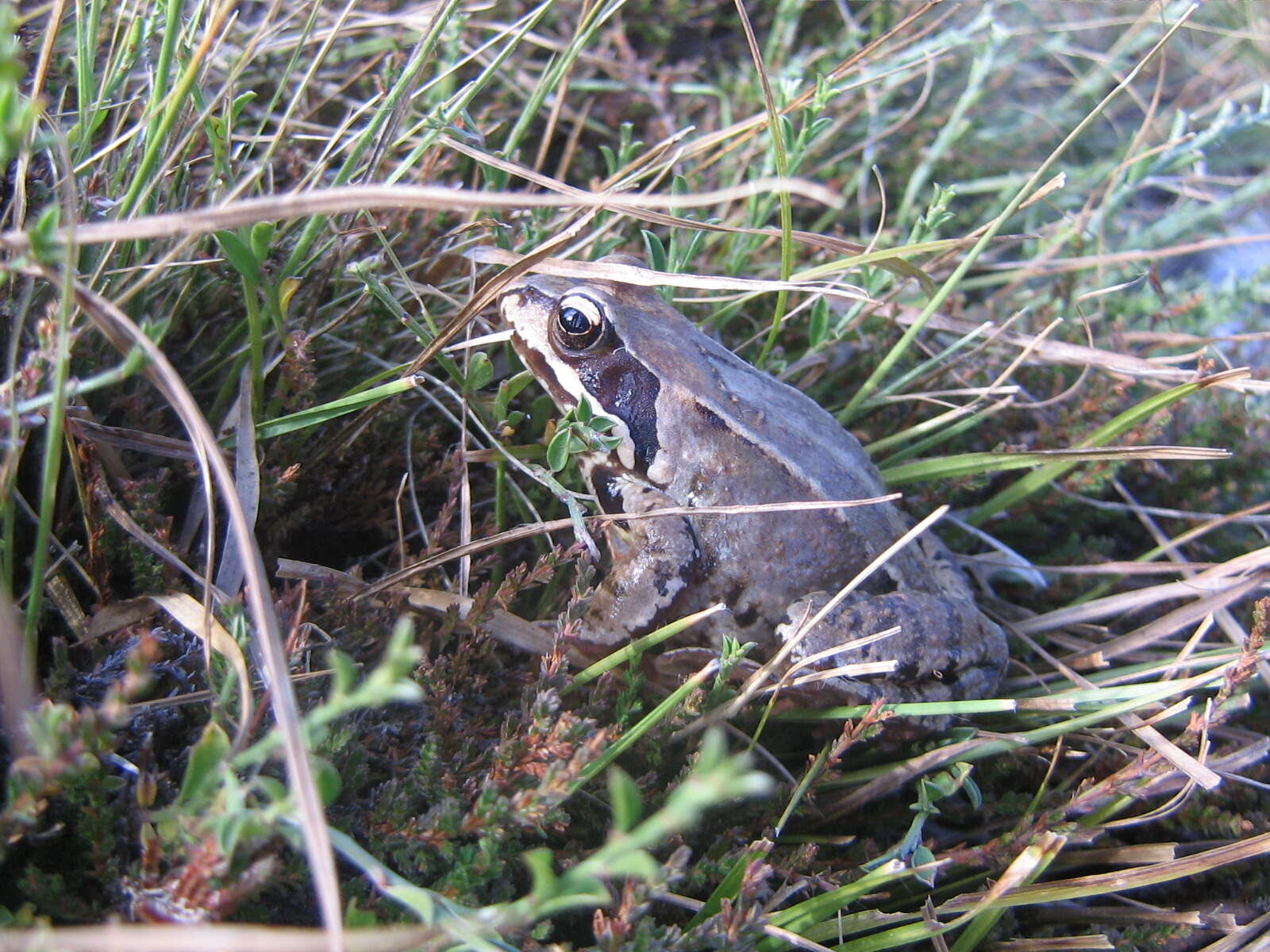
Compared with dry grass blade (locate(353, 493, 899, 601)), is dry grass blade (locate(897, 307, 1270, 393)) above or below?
below

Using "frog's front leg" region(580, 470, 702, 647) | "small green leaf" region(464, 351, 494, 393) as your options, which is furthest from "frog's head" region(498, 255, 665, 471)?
"small green leaf" region(464, 351, 494, 393)

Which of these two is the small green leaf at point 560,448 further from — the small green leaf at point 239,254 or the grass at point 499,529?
the small green leaf at point 239,254

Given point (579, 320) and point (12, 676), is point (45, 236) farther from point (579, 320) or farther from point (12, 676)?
point (579, 320)

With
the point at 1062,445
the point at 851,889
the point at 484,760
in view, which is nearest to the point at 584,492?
the point at 484,760

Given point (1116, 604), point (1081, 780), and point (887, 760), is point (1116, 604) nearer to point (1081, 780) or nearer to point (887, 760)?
point (1081, 780)

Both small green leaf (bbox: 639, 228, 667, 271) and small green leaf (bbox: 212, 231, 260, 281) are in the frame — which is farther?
small green leaf (bbox: 639, 228, 667, 271)

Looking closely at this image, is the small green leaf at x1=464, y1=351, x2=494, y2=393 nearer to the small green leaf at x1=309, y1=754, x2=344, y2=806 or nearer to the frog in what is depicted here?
the frog

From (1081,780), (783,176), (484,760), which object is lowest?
(1081,780)

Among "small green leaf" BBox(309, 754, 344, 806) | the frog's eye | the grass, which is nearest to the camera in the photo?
"small green leaf" BBox(309, 754, 344, 806)
